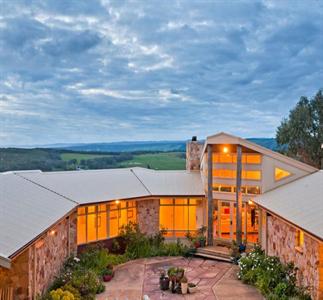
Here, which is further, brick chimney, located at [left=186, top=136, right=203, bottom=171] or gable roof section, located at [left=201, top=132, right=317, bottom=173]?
brick chimney, located at [left=186, top=136, right=203, bottom=171]

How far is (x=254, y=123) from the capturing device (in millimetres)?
54250

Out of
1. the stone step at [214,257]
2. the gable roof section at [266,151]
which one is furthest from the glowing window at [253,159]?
the stone step at [214,257]

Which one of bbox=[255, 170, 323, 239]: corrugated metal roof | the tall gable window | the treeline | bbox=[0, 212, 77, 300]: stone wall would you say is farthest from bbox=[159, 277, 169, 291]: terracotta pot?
the treeline

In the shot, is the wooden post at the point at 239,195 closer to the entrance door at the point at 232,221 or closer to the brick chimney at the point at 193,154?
the entrance door at the point at 232,221

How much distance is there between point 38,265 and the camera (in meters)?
10.6

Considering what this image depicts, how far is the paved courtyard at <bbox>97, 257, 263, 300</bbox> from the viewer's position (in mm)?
12664

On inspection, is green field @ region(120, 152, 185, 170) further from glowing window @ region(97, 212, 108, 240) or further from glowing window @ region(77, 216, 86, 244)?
glowing window @ region(77, 216, 86, 244)

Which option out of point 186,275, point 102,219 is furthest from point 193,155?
point 186,275

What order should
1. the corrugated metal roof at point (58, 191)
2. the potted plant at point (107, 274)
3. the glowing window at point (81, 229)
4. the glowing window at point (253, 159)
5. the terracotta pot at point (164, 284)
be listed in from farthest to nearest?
1. the glowing window at point (253, 159)
2. the glowing window at point (81, 229)
3. the potted plant at point (107, 274)
4. the terracotta pot at point (164, 284)
5. the corrugated metal roof at point (58, 191)

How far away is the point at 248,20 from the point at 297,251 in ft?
46.9

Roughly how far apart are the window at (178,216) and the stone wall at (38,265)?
6338 millimetres

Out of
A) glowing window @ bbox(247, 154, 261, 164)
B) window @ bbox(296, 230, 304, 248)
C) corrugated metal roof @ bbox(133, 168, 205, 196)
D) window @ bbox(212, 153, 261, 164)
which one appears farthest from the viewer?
corrugated metal roof @ bbox(133, 168, 205, 196)

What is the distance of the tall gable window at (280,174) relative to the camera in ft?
59.0

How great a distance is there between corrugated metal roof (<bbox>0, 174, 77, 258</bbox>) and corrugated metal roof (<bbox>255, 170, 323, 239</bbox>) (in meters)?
8.04
